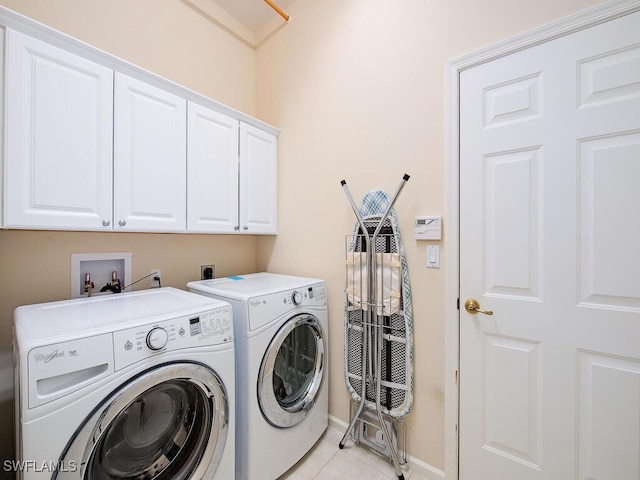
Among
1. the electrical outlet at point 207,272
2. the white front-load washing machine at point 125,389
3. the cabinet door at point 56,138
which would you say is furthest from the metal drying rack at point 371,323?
the cabinet door at point 56,138

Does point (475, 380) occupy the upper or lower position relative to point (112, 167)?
lower

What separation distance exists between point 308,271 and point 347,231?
454 millimetres

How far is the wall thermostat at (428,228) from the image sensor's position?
4.84 ft

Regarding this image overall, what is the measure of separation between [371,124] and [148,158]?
1300 mm

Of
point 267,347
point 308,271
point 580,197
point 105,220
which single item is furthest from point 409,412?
point 105,220

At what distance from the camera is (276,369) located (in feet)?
5.04

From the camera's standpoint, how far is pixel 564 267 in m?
1.19

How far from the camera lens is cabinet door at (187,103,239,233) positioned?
1.69m

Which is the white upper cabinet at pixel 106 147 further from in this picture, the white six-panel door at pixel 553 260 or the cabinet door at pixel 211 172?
the white six-panel door at pixel 553 260

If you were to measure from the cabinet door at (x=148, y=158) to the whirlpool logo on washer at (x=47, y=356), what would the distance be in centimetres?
71

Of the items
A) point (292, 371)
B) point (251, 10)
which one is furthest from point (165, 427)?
point (251, 10)

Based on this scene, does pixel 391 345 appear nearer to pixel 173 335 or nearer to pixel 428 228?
pixel 428 228

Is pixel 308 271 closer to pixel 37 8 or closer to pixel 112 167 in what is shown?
pixel 112 167

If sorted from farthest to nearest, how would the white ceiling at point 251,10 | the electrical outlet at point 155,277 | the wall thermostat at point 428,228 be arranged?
1. the white ceiling at point 251,10
2. the electrical outlet at point 155,277
3. the wall thermostat at point 428,228
